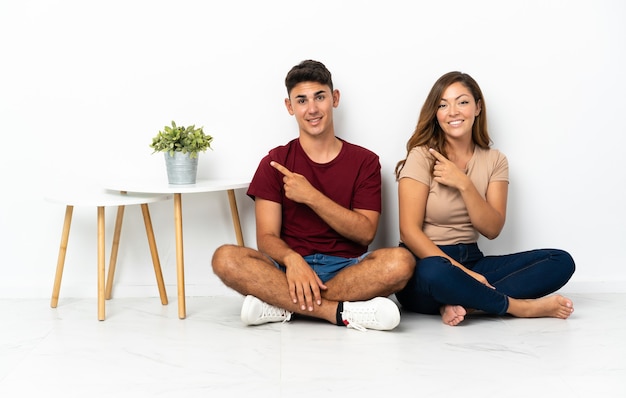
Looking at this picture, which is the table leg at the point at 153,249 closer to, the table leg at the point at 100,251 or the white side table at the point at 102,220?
the white side table at the point at 102,220

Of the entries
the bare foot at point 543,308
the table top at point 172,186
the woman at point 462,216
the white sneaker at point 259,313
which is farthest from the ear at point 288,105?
the bare foot at point 543,308

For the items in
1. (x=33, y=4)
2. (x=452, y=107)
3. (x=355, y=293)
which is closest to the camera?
(x=355, y=293)

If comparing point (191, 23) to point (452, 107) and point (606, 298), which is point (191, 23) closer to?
point (452, 107)

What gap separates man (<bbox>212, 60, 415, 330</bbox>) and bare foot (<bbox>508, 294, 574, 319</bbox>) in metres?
0.39

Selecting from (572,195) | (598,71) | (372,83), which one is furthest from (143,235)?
(598,71)

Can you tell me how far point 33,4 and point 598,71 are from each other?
81.4 inches

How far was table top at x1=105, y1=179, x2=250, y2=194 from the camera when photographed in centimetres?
236

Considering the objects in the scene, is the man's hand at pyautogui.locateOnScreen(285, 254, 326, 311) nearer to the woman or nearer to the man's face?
the woman

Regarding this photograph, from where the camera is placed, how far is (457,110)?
2.46 metres

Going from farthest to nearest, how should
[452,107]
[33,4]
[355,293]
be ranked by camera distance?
[33,4] → [452,107] → [355,293]

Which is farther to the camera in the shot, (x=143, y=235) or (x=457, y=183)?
(x=143, y=235)

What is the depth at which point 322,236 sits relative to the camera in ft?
8.20

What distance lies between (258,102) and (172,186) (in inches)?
19.4

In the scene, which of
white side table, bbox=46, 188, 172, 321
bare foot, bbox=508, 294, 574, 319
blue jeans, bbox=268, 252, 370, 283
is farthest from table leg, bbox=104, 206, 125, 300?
bare foot, bbox=508, 294, 574, 319
